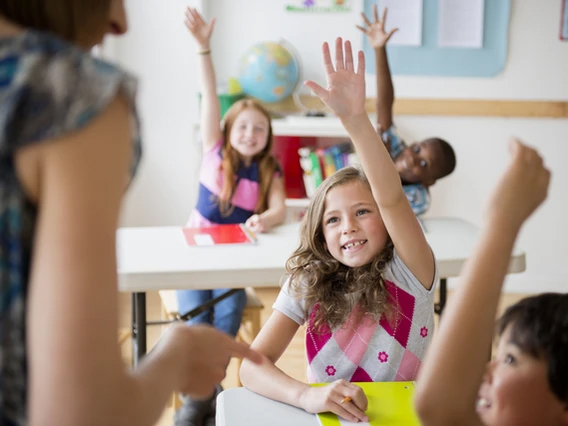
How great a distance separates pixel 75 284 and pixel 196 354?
217 millimetres

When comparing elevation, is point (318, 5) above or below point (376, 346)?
above

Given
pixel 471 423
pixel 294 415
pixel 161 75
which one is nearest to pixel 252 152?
pixel 161 75

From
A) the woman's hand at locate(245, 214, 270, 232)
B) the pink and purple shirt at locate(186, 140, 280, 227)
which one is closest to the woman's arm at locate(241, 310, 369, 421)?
the woman's hand at locate(245, 214, 270, 232)

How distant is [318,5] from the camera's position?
4.12 m

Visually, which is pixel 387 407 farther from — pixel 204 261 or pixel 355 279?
pixel 204 261

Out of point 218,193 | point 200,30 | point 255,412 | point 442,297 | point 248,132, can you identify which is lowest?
point 442,297

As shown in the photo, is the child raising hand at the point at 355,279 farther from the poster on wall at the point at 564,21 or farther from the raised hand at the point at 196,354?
the poster on wall at the point at 564,21

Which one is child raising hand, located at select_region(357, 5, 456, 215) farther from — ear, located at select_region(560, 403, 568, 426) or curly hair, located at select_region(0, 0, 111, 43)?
curly hair, located at select_region(0, 0, 111, 43)

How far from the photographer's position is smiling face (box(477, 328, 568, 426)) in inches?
33.3

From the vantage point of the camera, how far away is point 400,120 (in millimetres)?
4215

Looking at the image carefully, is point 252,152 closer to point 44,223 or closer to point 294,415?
point 294,415

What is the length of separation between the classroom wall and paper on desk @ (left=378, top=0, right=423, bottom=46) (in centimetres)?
21

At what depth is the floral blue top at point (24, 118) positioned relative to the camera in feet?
1.67

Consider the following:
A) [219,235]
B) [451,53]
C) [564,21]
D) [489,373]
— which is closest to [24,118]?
[489,373]
